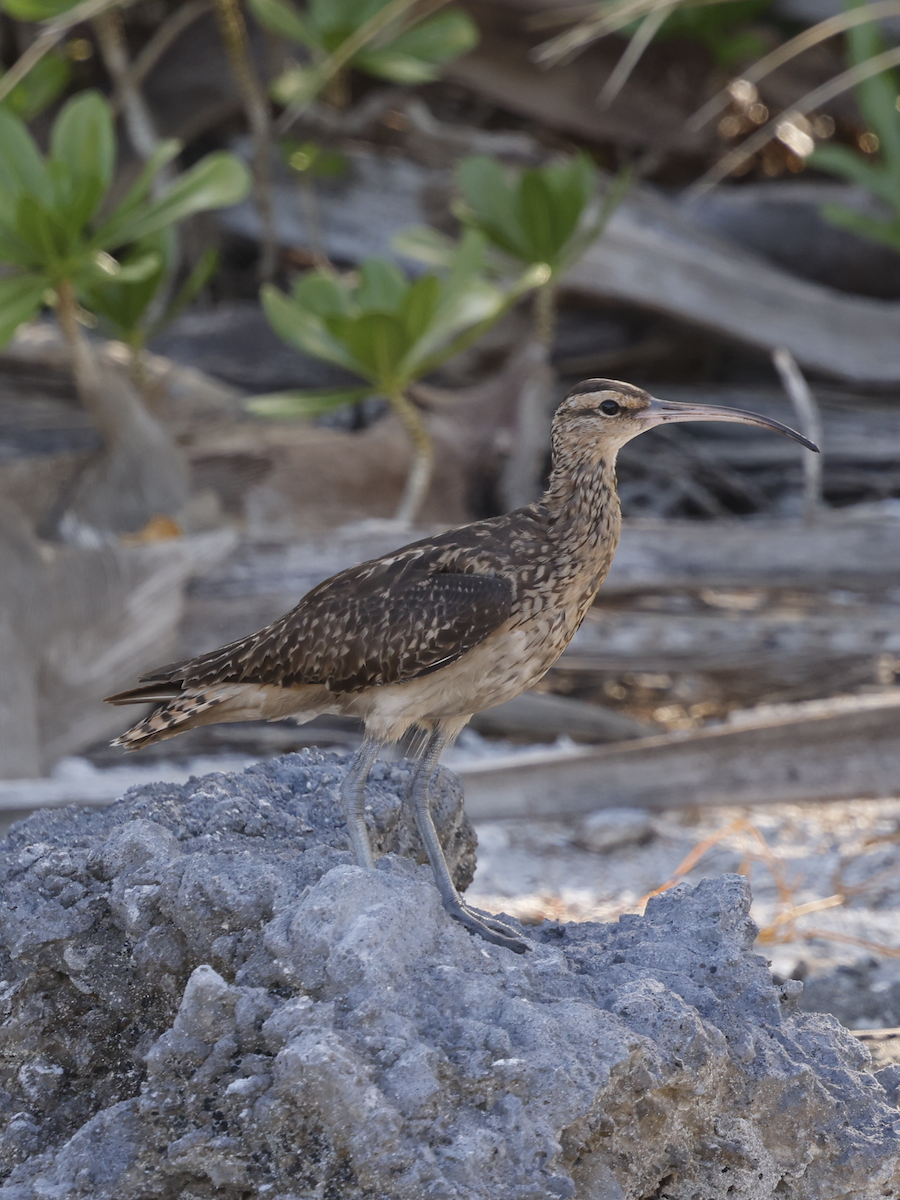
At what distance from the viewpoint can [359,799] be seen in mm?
2912

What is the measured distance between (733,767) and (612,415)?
2.39 metres

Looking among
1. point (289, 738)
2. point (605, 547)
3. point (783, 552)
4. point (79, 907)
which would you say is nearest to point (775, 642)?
point (783, 552)

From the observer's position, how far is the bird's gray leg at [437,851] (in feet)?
9.55

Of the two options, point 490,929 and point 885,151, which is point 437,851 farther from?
point 885,151

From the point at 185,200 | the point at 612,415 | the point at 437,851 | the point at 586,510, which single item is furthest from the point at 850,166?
the point at 437,851

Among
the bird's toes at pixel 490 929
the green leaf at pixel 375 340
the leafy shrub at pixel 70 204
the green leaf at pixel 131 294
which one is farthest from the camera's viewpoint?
the green leaf at pixel 131 294

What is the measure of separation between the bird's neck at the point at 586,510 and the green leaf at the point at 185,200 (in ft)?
Answer: 10.2

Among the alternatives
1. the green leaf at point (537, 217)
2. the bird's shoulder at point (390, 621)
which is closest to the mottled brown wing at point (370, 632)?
the bird's shoulder at point (390, 621)

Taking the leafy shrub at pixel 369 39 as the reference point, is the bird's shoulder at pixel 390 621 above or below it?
below

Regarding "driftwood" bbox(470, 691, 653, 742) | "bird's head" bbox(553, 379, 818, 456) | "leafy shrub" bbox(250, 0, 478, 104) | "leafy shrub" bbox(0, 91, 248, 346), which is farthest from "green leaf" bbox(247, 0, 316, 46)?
"bird's head" bbox(553, 379, 818, 456)

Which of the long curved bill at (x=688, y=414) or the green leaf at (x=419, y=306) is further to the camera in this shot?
the green leaf at (x=419, y=306)

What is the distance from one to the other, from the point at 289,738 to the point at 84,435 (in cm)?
219

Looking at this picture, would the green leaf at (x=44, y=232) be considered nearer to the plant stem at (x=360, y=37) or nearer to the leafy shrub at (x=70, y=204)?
the leafy shrub at (x=70, y=204)

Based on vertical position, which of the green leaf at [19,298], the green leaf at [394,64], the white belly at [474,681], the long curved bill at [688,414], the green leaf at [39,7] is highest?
the green leaf at [39,7]
